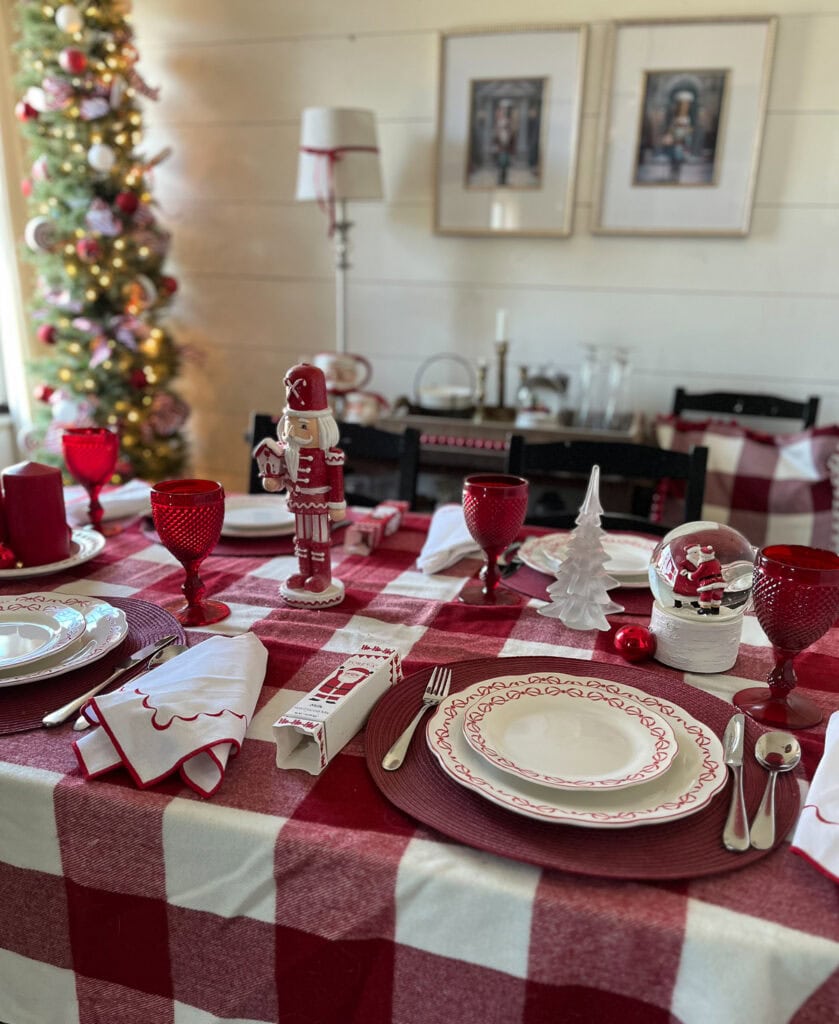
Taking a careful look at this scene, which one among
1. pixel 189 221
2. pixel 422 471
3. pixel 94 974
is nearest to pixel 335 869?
pixel 94 974

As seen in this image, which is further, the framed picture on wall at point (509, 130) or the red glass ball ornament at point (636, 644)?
the framed picture on wall at point (509, 130)

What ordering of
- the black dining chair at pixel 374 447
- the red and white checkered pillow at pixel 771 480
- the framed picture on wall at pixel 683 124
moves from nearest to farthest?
the black dining chair at pixel 374 447
the red and white checkered pillow at pixel 771 480
the framed picture on wall at pixel 683 124

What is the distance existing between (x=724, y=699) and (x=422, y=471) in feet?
5.25

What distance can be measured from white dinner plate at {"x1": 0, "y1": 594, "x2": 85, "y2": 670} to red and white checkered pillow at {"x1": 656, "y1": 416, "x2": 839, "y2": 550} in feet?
5.77

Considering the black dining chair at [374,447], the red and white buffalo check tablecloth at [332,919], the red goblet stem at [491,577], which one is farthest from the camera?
the black dining chair at [374,447]

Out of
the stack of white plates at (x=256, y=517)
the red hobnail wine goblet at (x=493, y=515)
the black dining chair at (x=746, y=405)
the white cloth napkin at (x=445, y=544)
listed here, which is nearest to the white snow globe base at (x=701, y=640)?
the red hobnail wine goblet at (x=493, y=515)

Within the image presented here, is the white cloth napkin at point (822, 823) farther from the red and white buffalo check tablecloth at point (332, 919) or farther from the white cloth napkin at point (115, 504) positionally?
the white cloth napkin at point (115, 504)

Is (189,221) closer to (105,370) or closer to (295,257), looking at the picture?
(295,257)

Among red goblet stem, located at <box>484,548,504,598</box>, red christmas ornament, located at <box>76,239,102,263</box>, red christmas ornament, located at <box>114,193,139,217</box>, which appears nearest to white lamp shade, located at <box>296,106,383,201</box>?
red christmas ornament, located at <box>114,193,139,217</box>

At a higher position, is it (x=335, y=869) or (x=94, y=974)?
(x=335, y=869)

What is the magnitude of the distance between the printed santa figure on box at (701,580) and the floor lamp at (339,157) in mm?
1886

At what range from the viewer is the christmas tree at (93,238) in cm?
234

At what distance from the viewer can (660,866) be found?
20.2 inches

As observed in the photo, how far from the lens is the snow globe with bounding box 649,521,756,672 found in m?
0.79
